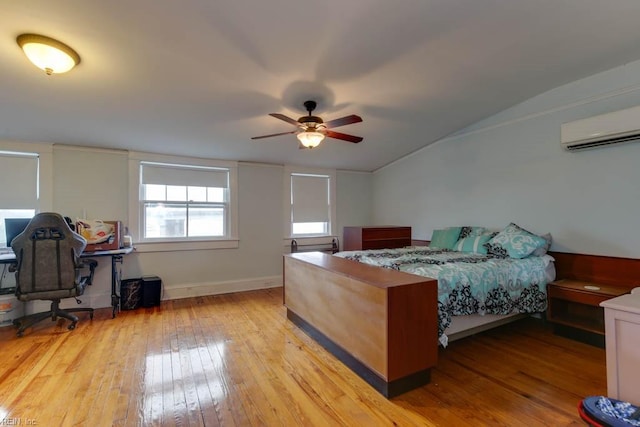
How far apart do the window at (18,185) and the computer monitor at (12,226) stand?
0.25 metres

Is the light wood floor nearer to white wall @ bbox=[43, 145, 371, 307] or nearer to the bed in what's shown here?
the bed

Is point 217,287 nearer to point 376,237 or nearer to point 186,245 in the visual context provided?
point 186,245

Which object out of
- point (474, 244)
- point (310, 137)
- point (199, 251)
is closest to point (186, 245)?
point (199, 251)

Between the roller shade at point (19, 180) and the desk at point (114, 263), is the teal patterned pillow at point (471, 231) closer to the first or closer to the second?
the desk at point (114, 263)

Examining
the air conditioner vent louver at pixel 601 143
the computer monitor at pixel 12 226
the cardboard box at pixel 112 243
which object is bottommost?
the cardboard box at pixel 112 243

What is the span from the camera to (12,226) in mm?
3398

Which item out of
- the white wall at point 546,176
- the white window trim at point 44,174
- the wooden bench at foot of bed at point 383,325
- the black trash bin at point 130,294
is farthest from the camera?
the black trash bin at point 130,294

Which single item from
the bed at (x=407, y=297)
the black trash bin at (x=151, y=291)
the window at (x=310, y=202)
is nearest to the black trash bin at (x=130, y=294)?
the black trash bin at (x=151, y=291)

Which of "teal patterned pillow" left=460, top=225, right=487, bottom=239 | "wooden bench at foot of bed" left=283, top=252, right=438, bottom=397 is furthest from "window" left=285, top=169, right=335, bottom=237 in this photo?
"wooden bench at foot of bed" left=283, top=252, right=438, bottom=397

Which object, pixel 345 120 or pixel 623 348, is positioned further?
pixel 345 120

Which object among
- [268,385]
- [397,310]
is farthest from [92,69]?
[397,310]

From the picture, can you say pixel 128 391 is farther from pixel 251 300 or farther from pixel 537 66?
pixel 537 66

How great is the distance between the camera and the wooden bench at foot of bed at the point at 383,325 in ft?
6.44

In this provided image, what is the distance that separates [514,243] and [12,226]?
18.6 ft
